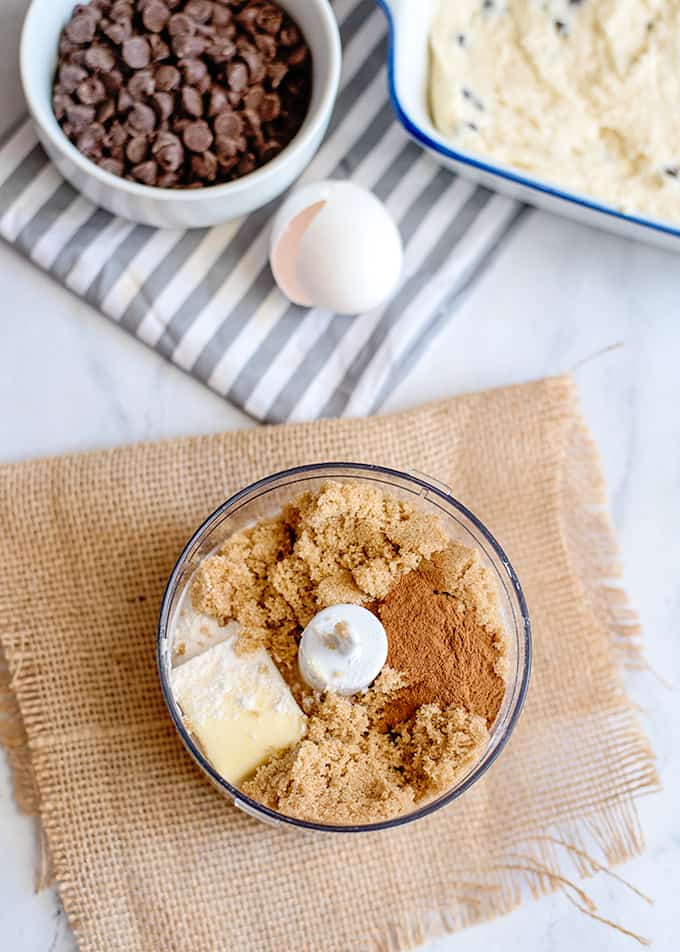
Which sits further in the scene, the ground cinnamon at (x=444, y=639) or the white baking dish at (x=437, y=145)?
the white baking dish at (x=437, y=145)

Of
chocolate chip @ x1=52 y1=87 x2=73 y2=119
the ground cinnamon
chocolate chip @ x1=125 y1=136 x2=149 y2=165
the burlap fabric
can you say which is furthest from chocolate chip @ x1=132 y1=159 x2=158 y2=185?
the ground cinnamon

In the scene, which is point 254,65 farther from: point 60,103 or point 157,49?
point 60,103

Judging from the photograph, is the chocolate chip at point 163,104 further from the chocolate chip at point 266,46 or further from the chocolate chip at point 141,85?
the chocolate chip at point 266,46

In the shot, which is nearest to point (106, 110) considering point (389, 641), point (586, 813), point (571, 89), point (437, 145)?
point (437, 145)

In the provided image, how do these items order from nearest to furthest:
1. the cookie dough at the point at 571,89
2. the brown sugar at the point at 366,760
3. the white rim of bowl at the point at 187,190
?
the brown sugar at the point at 366,760
the white rim of bowl at the point at 187,190
the cookie dough at the point at 571,89

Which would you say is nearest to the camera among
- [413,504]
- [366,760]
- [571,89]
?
[366,760]

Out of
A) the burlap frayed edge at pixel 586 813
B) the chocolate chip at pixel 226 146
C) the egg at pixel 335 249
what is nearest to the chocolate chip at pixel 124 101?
the chocolate chip at pixel 226 146
